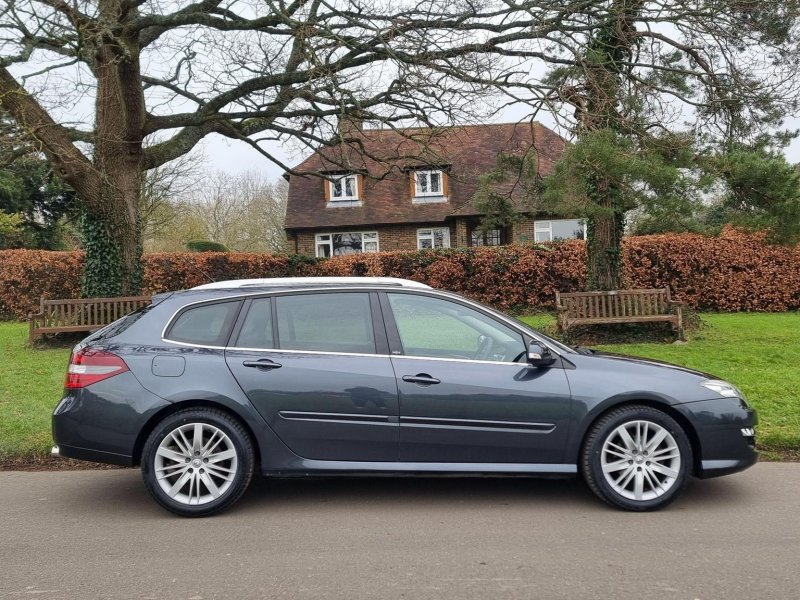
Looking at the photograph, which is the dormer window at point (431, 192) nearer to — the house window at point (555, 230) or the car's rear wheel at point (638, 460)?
the house window at point (555, 230)

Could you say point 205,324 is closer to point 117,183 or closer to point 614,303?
point 117,183

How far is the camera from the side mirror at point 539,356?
15.1 ft

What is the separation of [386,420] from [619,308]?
9.14m

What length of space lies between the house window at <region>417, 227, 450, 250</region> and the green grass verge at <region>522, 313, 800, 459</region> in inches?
423

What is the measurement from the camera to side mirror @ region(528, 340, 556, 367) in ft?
15.1

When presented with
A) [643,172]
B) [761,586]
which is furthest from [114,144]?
[761,586]

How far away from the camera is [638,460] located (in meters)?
4.54

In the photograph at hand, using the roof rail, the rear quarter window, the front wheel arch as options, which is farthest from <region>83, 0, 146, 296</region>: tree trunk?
the front wheel arch

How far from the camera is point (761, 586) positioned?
3381mm

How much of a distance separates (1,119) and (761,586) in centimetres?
1364

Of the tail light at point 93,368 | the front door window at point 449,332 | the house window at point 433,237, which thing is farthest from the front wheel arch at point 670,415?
the house window at point 433,237

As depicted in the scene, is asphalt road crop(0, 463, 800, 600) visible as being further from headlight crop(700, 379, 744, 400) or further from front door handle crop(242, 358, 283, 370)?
front door handle crop(242, 358, 283, 370)

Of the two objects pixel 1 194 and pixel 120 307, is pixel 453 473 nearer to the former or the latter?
pixel 120 307

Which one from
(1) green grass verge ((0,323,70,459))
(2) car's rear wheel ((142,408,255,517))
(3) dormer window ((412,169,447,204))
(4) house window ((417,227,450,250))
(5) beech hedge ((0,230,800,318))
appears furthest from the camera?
(3) dormer window ((412,169,447,204))
